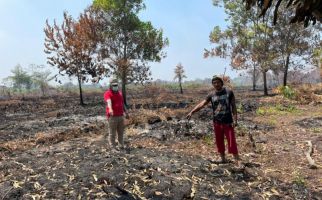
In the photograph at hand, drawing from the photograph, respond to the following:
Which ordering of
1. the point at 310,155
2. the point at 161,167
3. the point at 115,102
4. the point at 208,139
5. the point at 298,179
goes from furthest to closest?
the point at 208,139 < the point at 115,102 < the point at 310,155 < the point at 161,167 < the point at 298,179

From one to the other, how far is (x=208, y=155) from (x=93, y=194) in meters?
3.75

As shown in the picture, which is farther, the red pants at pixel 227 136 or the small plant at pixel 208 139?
the small plant at pixel 208 139

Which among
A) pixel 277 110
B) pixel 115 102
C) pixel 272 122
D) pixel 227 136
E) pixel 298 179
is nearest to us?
pixel 298 179

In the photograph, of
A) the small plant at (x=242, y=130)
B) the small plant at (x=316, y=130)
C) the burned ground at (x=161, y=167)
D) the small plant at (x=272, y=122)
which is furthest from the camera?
the small plant at (x=272, y=122)

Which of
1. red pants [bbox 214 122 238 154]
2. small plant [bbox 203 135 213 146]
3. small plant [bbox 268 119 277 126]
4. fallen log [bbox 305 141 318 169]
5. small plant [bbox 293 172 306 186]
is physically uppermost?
red pants [bbox 214 122 238 154]

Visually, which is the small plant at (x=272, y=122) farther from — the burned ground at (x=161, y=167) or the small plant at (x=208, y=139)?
the small plant at (x=208, y=139)

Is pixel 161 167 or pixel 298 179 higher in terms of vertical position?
pixel 161 167

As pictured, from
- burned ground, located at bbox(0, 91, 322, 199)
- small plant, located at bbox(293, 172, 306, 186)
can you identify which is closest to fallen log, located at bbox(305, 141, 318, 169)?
burned ground, located at bbox(0, 91, 322, 199)

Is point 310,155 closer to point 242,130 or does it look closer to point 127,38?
point 242,130

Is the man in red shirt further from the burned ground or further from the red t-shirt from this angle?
the burned ground

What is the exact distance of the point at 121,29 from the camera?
27.2m

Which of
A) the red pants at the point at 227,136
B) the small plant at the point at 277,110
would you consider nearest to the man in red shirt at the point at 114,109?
the red pants at the point at 227,136

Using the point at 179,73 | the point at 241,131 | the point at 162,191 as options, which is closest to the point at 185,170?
the point at 162,191

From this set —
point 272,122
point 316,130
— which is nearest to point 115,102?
point 316,130
